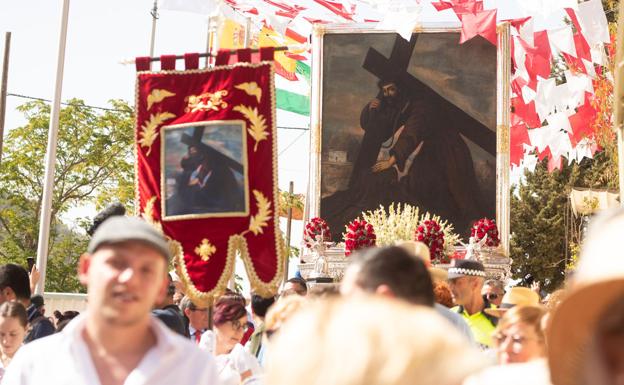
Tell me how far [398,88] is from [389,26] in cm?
588

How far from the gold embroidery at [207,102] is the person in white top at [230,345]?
1.25 metres

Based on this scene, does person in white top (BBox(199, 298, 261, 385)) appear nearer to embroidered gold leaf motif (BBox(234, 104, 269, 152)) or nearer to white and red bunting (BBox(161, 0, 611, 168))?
embroidered gold leaf motif (BBox(234, 104, 269, 152))

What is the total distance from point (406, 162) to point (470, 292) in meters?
20.1

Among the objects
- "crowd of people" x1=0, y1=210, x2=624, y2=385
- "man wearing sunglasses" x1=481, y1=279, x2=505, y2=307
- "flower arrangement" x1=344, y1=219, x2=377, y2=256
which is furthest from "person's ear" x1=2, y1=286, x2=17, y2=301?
"flower arrangement" x1=344, y1=219, x2=377, y2=256

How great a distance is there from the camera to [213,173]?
7438 mm

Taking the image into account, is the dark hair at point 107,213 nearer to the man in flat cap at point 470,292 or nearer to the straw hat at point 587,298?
the man in flat cap at point 470,292

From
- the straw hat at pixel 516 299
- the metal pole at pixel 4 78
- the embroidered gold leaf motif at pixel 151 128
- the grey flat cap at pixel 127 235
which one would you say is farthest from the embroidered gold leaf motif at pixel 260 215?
the metal pole at pixel 4 78

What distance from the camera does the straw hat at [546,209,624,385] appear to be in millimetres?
1340

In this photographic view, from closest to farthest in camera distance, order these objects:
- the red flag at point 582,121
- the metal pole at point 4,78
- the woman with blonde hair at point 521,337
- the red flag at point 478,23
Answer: the woman with blonde hair at point 521,337, the red flag at point 582,121, the red flag at point 478,23, the metal pole at point 4,78

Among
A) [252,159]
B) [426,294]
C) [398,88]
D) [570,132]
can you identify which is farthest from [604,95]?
[426,294]

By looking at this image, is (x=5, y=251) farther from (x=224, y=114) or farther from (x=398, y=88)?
(x=224, y=114)

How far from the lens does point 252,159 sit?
7.46 m

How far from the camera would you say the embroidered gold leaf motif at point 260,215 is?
731cm

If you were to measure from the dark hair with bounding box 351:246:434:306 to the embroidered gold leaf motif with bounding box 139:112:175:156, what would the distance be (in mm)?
4086
